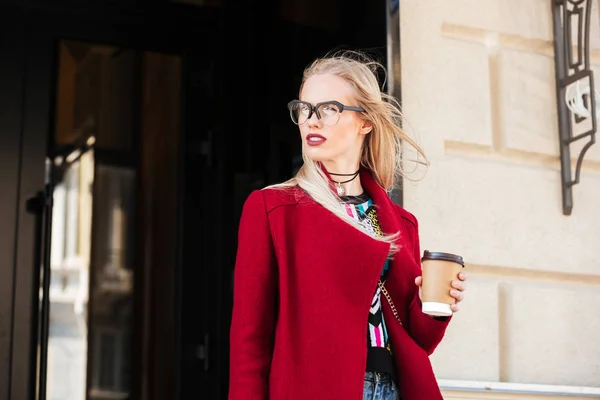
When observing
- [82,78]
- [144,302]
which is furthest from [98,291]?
[82,78]

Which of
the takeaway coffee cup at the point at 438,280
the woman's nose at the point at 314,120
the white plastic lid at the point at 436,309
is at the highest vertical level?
→ the woman's nose at the point at 314,120

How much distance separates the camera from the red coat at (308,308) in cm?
219

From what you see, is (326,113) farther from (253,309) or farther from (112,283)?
(112,283)

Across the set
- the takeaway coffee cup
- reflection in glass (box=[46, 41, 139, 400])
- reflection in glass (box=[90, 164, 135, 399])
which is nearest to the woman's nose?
the takeaway coffee cup

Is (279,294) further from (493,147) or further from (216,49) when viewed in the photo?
(216,49)

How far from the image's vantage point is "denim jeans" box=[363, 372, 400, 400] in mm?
2254

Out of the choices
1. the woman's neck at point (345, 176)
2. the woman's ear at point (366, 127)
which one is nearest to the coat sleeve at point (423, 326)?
the woman's neck at point (345, 176)

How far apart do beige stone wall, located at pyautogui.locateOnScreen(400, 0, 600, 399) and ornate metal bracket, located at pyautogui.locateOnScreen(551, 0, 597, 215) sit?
1.4 inches

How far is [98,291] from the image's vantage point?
5223 millimetres

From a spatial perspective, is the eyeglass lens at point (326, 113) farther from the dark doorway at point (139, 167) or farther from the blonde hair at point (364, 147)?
the dark doorway at point (139, 167)

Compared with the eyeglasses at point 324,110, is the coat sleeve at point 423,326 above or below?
below

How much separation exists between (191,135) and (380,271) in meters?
2.27

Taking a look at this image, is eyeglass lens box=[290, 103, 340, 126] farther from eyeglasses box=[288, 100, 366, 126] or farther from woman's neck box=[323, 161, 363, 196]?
woman's neck box=[323, 161, 363, 196]

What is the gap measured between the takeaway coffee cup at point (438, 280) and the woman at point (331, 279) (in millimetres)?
24
